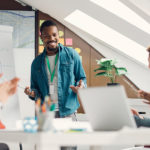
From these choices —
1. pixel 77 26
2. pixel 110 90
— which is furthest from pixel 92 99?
pixel 77 26

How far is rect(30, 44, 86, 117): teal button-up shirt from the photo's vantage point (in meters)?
2.55

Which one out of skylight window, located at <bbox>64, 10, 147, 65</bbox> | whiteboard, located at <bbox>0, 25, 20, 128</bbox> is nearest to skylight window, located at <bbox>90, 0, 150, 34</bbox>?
skylight window, located at <bbox>64, 10, 147, 65</bbox>

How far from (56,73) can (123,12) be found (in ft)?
7.80

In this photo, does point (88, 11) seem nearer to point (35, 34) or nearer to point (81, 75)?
point (35, 34)

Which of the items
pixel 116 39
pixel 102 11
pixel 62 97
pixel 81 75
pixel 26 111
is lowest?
pixel 26 111

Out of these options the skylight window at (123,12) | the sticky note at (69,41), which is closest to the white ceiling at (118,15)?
the skylight window at (123,12)

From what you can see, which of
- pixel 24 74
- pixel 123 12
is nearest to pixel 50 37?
pixel 123 12

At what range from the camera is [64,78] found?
8.55 ft

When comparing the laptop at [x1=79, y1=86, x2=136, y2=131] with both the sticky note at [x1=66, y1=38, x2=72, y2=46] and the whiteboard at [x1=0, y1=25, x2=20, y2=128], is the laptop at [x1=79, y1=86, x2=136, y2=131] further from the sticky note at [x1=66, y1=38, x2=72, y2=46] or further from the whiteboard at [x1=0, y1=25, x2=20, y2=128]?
the sticky note at [x1=66, y1=38, x2=72, y2=46]

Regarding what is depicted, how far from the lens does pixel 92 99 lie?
139 centimetres

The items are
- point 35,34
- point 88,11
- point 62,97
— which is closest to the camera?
point 62,97

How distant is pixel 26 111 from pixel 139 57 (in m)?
2.44

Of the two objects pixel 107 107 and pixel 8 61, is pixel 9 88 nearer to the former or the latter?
pixel 107 107

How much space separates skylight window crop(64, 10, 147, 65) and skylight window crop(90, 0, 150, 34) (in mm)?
736
